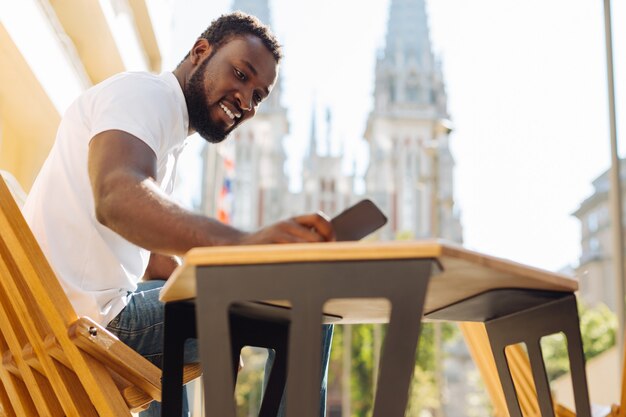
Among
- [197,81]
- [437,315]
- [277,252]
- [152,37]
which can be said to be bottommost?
[437,315]

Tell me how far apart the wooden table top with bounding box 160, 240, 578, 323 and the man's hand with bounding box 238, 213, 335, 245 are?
7 cm

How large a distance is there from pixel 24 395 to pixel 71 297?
24 centimetres

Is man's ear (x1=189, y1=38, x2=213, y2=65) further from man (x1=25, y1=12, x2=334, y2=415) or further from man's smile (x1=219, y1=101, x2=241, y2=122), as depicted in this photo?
man's smile (x1=219, y1=101, x2=241, y2=122)

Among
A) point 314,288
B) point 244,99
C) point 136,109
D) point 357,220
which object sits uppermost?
point 244,99

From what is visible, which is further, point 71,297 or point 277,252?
point 71,297

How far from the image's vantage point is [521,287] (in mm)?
1469

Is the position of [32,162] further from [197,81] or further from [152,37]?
[197,81]

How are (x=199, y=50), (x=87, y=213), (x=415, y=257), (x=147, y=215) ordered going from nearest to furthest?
(x=415, y=257), (x=147, y=215), (x=87, y=213), (x=199, y=50)

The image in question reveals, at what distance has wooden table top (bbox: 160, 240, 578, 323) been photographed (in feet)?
4.03

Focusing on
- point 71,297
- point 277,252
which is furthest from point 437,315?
point 71,297

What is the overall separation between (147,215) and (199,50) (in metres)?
0.96

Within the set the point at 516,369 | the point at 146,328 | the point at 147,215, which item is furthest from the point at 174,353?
the point at 516,369

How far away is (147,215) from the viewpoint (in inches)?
58.4

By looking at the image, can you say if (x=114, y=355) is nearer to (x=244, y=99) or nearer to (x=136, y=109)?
(x=136, y=109)
